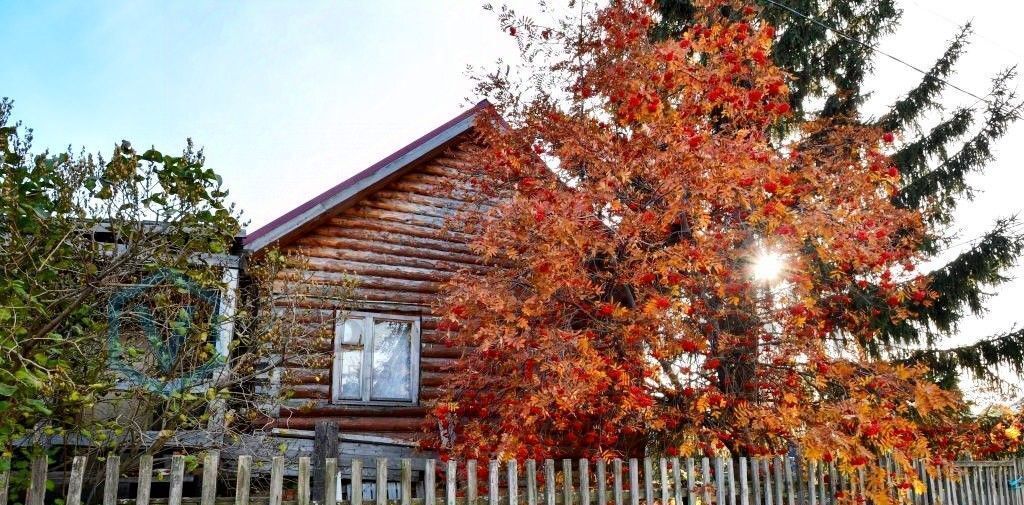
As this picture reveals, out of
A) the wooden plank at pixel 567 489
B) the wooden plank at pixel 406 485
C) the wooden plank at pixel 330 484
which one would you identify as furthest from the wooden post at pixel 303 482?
the wooden plank at pixel 567 489

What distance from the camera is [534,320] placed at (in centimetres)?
993

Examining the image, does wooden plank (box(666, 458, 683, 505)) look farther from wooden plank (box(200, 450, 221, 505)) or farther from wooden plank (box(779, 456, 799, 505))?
wooden plank (box(200, 450, 221, 505))

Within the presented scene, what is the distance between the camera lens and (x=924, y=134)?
13703mm

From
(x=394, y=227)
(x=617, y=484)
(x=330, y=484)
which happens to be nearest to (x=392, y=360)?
(x=394, y=227)

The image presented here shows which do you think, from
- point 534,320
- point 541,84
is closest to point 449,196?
point 541,84

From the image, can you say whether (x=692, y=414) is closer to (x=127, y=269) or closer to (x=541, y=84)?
(x=541, y=84)

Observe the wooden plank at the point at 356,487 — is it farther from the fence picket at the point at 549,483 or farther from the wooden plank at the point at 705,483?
the wooden plank at the point at 705,483

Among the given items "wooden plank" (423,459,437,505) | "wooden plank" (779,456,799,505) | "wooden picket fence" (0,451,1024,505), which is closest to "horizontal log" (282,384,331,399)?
"wooden picket fence" (0,451,1024,505)

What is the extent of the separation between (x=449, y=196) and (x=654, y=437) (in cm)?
582

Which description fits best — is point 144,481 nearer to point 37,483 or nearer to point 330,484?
point 37,483

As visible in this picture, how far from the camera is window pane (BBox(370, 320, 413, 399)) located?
1238cm

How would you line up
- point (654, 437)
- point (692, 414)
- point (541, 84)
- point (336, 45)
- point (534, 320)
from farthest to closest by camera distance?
point (336, 45) → point (541, 84) → point (654, 437) → point (534, 320) → point (692, 414)

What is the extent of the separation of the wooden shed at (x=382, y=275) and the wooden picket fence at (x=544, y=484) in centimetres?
102

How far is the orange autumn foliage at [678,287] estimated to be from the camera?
8.85 meters
